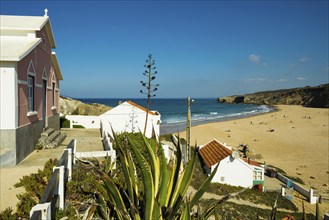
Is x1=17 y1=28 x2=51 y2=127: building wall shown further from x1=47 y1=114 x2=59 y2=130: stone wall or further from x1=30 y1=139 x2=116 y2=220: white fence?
x1=30 y1=139 x2=116 y2=220: white fence

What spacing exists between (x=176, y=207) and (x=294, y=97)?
12465cm

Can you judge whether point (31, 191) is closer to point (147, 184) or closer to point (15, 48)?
point (147, 184)

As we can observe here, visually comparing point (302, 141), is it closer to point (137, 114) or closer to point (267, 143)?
point (267, 143)

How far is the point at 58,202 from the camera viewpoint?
185 inches

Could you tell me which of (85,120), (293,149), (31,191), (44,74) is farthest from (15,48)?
(293,149)

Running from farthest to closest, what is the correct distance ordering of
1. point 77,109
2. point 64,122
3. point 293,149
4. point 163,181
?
point 77,109 → point 293,149 → point 64,122 → point 163,181

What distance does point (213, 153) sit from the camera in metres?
16.3

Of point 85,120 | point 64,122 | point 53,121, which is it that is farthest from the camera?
point 85,120

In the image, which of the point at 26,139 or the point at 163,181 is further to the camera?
the point at 26,139

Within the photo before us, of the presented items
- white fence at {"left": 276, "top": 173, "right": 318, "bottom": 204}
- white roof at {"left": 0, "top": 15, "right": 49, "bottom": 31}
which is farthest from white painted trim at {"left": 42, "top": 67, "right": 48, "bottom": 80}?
white fence at {"left": 276, "top": 173, "right": 318, "bottom": 204}

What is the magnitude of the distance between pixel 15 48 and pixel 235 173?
13.0 metres

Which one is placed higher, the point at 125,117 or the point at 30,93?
the point at 30,93

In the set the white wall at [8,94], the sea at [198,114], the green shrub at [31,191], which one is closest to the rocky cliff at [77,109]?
the sea at [198,114]

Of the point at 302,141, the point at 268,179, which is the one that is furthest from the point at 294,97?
the point at 268,179
